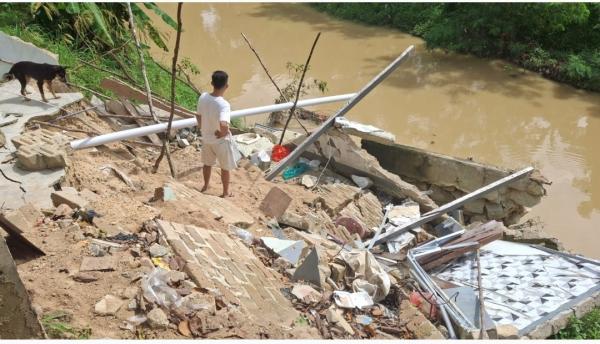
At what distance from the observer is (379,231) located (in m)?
5.36

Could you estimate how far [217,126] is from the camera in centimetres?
449

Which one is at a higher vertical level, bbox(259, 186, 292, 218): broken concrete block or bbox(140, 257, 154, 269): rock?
bbox(140, 257, 154, 269): rock

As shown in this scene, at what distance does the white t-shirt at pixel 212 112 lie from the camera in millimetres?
4379

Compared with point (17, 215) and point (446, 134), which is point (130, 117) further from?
point (446, 134)

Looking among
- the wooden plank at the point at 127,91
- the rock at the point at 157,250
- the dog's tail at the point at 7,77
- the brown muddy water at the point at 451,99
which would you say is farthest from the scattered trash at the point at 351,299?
the brown muddy water at the point at 451,99

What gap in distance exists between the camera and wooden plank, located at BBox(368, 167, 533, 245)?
17.0 feet

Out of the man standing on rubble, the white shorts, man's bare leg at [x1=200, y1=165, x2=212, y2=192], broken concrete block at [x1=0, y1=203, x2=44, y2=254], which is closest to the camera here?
broken concrete block at [x1=0, y1=203, x2=44, y2=254]

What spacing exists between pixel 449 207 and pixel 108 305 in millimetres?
3611

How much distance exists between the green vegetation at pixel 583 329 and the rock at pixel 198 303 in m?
2.75

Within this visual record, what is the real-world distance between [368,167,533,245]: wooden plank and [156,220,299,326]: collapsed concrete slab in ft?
5.94

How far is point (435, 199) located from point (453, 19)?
8.74m

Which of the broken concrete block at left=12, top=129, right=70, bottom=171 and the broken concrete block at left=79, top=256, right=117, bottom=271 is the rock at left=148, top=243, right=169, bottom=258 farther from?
the broken concrete block at left=12, top=129, right=70, bottom=171

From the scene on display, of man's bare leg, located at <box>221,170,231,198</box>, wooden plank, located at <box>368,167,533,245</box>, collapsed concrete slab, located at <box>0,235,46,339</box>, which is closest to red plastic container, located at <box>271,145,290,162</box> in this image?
man's bare leg, located at <box>221,170,231,198</box>

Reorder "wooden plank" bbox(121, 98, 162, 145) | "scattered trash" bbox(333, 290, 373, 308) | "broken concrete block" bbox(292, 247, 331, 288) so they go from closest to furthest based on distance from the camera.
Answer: "scattered trash" bbox(333, 290, 373, 308) < "broken concrete block" bbox(292, 247, 331, 288) < "wooden plank" bbox(121, 98, 162, 145)
